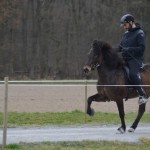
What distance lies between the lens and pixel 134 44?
12.8 meters

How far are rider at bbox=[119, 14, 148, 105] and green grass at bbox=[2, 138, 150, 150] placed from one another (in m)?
2.12

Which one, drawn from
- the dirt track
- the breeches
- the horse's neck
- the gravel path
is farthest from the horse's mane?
the dirt track

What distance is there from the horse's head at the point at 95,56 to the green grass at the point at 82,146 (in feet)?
7.55

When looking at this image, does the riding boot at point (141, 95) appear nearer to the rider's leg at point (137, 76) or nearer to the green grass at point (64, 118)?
the rider's leg at point (137, 76)

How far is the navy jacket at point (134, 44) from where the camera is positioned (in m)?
12.7

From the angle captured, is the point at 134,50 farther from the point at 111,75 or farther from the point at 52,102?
the point at 52,102

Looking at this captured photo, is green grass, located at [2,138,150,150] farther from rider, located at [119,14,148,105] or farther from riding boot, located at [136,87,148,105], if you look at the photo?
rider, located at [119,14,148,105]

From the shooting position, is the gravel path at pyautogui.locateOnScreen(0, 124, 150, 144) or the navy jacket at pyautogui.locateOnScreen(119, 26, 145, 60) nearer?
the gravel path at pyautogui.locateOnScreen(0, 124, 150, 144)

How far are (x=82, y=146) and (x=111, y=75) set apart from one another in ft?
9.29

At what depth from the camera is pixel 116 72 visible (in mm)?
12781

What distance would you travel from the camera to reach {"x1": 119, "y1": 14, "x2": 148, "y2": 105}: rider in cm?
1263

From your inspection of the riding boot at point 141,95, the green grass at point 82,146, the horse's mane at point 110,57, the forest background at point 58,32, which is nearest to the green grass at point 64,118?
the riding boot at point 141,95

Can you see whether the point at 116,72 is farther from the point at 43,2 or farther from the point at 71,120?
the point at 43,2

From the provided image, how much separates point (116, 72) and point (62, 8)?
35907 mm
